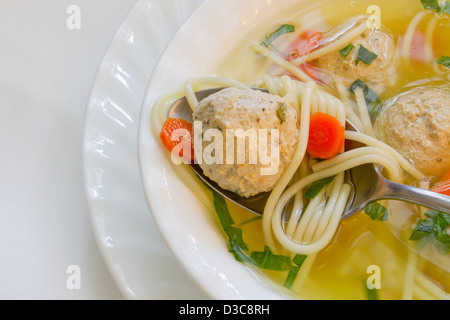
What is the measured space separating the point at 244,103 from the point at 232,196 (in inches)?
18.5

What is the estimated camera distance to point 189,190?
6.77 feet

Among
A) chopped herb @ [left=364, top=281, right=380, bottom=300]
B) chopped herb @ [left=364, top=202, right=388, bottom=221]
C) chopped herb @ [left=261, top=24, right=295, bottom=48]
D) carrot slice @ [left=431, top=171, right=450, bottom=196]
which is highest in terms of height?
chopped herb @ [left=261, top=24, right=295, bottom=48]

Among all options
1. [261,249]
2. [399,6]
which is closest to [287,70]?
[399,6]

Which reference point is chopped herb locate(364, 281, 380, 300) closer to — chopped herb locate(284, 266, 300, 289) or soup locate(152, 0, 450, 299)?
soup locate(152, 0, 450, 299)

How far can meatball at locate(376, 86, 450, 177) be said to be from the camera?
206cm

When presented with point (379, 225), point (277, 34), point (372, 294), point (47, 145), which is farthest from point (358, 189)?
point (47, 145)

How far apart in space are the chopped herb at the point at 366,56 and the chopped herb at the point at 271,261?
3.89ft

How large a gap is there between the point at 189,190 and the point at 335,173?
2.37 ft

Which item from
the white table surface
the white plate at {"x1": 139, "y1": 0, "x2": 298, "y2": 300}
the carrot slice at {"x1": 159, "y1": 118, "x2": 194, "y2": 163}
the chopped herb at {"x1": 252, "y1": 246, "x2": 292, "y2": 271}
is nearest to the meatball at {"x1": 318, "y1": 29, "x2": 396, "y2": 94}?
the white plate at {"x1": 139, "y1": 0, "x2": 298, "y2": 300}

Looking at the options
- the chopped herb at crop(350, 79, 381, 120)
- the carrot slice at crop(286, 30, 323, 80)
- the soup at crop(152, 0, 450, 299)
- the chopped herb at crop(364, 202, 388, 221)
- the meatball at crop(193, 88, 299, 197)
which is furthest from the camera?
the carrot slice at crop(286, 30, 323, 80)

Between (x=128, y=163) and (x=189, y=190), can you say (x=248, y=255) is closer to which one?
(x=189, y=190)

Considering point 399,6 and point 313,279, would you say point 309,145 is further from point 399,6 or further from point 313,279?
point 399,6

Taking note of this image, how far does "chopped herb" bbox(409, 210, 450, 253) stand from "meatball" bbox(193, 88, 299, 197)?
772 mm

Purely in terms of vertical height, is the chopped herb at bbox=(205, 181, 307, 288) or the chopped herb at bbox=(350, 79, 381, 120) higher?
the chopped herb at bbox=(350, 79, 381, 120)
